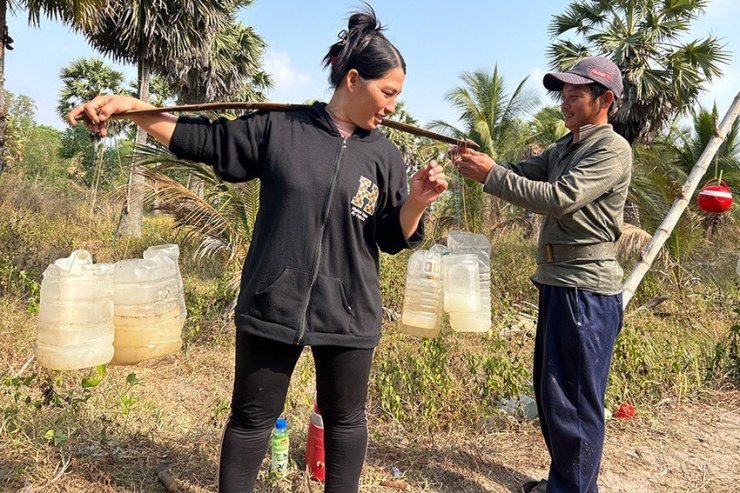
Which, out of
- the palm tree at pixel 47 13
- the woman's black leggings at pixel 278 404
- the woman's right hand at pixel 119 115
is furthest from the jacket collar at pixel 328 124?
the palm tree at pixel 47 13

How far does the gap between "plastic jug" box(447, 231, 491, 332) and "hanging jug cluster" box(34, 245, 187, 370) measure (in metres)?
1.26

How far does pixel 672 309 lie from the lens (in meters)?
5.91

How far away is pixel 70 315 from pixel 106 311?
108 millimetres

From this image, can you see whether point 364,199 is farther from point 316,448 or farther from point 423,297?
point 316,448

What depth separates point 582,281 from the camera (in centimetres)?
210

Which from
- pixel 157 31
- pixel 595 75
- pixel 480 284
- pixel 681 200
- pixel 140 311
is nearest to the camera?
pixel 140 311

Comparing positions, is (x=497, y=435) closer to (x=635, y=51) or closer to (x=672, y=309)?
(x=672, y=309)

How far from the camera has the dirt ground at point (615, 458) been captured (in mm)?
2590

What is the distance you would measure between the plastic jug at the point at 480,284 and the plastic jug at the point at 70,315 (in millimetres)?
1503

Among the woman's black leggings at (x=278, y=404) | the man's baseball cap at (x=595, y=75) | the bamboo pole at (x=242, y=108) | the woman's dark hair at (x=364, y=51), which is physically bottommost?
the woman's black leggings at (x=278, y=404)

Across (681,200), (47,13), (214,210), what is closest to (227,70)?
(47,13)

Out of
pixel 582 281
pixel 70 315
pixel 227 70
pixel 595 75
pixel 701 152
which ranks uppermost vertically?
pixel 227 70

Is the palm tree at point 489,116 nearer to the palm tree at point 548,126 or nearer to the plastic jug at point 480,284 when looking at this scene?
the palm tree at point 548,126

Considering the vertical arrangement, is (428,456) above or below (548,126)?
below
